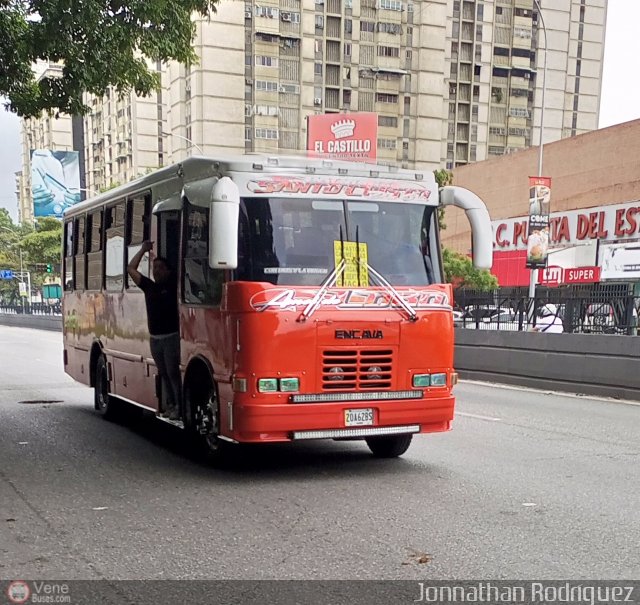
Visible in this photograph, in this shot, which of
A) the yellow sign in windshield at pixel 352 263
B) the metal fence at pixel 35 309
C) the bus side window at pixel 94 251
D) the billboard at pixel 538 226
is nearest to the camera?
the yellow sign in windshield at pixel 352 263

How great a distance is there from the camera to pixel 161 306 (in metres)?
7.66

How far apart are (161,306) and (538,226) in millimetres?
15140

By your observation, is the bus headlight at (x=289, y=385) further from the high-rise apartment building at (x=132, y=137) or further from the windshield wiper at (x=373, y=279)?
the high-rise apartment building at (x=132, y=137)

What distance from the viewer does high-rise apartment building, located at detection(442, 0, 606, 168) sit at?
85.9 meters

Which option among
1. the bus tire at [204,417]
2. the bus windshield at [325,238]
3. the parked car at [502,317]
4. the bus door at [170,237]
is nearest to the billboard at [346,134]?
the parked car at [502,317]

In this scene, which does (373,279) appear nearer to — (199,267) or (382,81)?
(199,267)

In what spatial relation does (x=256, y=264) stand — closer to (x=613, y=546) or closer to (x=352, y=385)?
(x=352, y=385)

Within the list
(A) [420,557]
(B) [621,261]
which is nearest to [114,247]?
(A) [420,557]

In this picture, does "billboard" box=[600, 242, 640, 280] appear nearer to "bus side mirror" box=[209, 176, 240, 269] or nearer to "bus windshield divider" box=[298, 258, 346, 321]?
"bus windshield divider" box=[298, 258, 346, 321]

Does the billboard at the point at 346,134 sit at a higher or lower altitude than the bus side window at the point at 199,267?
higher

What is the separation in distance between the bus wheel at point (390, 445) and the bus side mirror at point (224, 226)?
2597 millimetres

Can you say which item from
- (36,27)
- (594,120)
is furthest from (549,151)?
(594,120)

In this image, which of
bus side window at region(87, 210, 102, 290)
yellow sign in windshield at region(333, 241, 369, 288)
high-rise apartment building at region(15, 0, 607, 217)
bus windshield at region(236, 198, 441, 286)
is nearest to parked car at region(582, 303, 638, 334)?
bus windshield at region(236, 198, 441, 286)

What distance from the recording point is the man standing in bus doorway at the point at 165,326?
7562 millimetres
